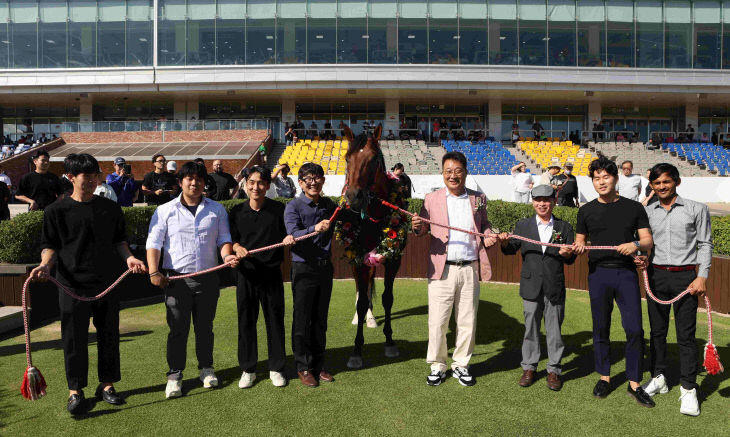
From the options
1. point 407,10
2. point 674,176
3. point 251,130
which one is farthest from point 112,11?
point 674,176

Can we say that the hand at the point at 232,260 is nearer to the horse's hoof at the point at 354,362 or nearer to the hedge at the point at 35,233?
the horse's hoof at the point at 354,362

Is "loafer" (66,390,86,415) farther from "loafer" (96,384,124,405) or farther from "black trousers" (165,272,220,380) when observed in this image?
"black trousers" (165,272,220,380)

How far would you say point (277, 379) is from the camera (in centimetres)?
489

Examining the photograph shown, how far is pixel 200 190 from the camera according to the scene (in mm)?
4773

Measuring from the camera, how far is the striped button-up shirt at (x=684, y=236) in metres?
4.44

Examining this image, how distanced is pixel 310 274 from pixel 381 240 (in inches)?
34.8

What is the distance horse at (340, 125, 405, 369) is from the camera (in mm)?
4977

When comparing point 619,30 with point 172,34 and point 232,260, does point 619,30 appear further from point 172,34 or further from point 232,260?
point 232,260

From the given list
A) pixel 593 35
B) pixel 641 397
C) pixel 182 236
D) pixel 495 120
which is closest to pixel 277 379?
pixel 182 236

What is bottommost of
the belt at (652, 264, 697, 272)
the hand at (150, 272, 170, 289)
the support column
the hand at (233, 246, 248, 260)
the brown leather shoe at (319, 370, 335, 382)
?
the brown leather shoe at (319, 370, 335, 382)

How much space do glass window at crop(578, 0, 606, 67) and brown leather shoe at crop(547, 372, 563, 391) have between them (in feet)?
107

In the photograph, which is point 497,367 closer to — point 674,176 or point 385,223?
point 385,223

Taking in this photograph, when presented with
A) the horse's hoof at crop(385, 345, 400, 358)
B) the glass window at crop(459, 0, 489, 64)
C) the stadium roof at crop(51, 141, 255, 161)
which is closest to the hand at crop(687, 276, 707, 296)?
the horse's hoof at crop(385, 345, 400, 358)

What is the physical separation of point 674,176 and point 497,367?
8.02 ft
